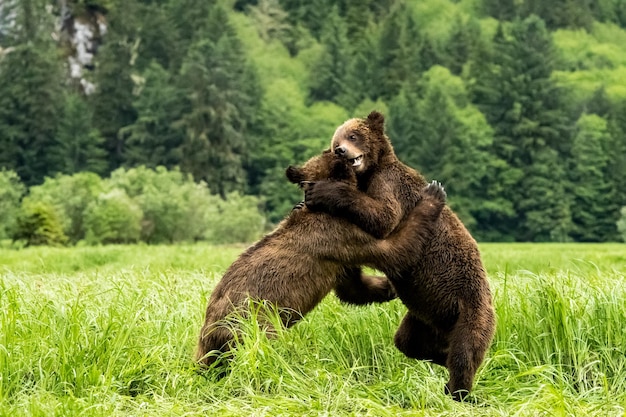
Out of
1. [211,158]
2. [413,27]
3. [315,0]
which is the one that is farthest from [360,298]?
[315,0]

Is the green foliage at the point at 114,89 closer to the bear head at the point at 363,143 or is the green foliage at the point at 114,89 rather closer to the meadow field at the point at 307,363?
the meadow field at the point at 307,363

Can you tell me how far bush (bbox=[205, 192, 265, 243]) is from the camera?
34.8 m

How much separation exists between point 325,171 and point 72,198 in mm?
30111

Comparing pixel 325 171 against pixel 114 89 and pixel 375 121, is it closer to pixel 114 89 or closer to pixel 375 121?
pixel 375 121

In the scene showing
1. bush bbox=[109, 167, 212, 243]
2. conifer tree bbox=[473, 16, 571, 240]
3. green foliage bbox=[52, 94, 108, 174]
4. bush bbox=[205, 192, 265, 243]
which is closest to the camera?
bush bbox=[109, 167, 212, 243]

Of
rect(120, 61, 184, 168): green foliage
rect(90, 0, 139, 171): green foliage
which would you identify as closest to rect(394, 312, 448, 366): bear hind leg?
rect(120, 61, 184, 168): green foliage

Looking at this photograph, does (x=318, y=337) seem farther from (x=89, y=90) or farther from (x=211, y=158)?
(x=89, y=90)

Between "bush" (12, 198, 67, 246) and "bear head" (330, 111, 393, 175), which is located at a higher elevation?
"bear head" (330, 111, 393, 175)

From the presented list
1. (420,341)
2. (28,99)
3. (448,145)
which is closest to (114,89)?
(28,99)

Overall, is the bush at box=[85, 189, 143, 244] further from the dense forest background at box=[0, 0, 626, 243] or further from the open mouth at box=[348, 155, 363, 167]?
the open mouth at box=[348, 155, 363, 167]

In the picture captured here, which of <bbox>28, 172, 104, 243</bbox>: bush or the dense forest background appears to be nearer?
<bbox>28, 172, 104, 243</bbox>: bush

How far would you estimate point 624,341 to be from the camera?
5.41 metres

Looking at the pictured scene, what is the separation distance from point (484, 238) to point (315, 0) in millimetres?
33791

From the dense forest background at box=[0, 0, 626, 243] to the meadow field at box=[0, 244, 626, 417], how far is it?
45285 millimetres
